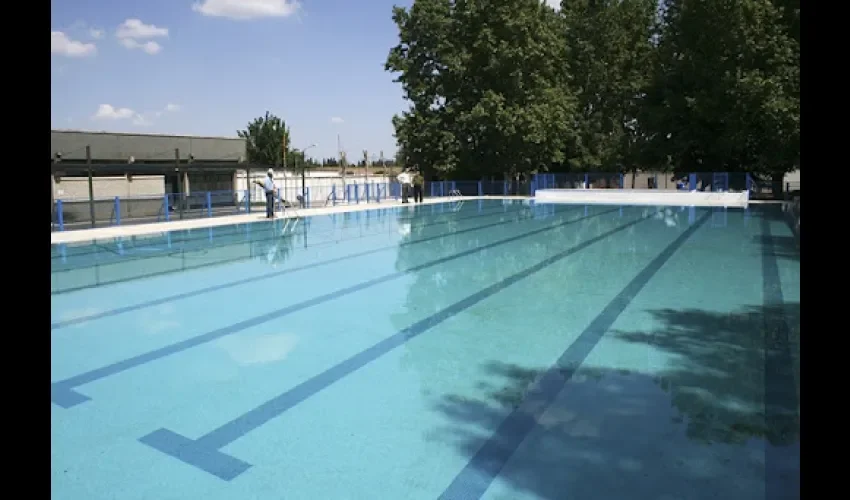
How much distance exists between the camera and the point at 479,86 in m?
38.2

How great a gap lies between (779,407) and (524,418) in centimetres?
180

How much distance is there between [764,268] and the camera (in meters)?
10.9

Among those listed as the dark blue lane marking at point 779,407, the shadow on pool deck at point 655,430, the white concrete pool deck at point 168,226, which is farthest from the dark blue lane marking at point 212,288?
the white concrete pool deck at point 168,226

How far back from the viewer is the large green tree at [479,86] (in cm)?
3666

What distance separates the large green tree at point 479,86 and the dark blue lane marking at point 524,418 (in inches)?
1176

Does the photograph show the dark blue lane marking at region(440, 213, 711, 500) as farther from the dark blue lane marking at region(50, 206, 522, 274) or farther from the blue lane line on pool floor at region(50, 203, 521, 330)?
the dark blue lane marking at region(50, 206, 522, 274)

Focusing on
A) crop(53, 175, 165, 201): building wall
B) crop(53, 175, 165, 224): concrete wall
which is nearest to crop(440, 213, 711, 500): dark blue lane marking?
crop(53, 175, 165, 224): concrete wall

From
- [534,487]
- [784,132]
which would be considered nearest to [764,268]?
[534,487]

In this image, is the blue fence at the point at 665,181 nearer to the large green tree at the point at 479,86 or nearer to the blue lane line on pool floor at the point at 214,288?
the large green tree at the point at 479,86

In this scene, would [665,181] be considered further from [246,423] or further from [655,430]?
[246,423]

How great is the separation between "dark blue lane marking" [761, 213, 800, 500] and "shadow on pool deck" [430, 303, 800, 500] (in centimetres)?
1

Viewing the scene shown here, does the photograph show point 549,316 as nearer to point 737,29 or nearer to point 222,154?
point 222,154

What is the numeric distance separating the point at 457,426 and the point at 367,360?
179 cm

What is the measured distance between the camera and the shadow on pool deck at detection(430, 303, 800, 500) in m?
3.49
